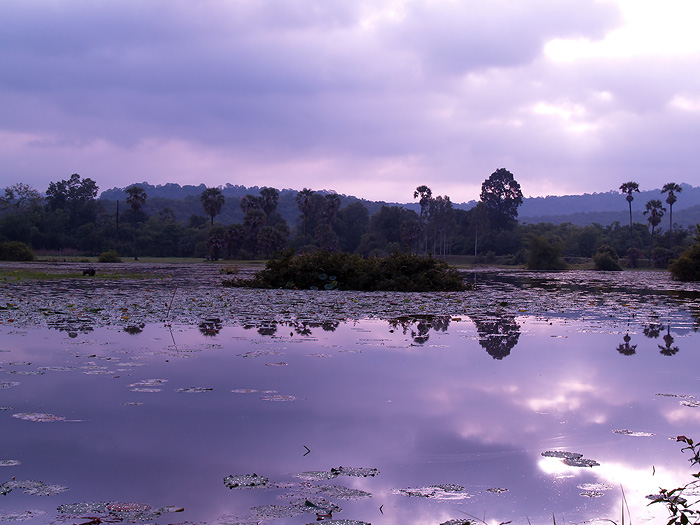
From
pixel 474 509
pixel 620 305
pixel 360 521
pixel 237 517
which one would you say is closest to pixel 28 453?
pixel 237 517

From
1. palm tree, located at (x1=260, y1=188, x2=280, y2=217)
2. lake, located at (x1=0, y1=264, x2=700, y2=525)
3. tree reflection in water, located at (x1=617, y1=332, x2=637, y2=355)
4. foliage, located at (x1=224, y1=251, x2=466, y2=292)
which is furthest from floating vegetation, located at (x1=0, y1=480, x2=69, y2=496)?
palm tree, located at (x1=260, y1=188, x2=280, y2=217)

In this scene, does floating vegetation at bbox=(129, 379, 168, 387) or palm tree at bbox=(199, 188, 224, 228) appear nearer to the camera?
floating vegetation at bbox=(129, 379, 168, 387)

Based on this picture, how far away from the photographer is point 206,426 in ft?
17.5

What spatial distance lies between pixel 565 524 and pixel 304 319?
33.7ft

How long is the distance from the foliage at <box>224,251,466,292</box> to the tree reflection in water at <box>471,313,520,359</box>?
887 centimetres

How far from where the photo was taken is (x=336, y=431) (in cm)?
531

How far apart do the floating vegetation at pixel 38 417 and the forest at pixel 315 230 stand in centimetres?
7288

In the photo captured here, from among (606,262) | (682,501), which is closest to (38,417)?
(682,501)

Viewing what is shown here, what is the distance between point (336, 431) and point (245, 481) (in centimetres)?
132

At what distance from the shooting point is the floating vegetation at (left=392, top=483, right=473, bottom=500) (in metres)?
3.96

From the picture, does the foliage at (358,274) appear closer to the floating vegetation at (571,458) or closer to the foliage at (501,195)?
the floating vegetation at (571,458)

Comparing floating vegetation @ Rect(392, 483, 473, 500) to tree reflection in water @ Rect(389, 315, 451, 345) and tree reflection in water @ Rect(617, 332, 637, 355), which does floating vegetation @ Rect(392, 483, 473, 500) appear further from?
tree reflection in water @ Rect(617, 332, 637, 355)

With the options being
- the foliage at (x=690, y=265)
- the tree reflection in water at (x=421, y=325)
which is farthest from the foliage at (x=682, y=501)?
the foliage at (x=690, y=265)

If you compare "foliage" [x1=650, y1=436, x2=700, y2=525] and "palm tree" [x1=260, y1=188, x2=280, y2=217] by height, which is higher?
"palm tree" [x1=260, y1=188, x2=280, y2=217]
